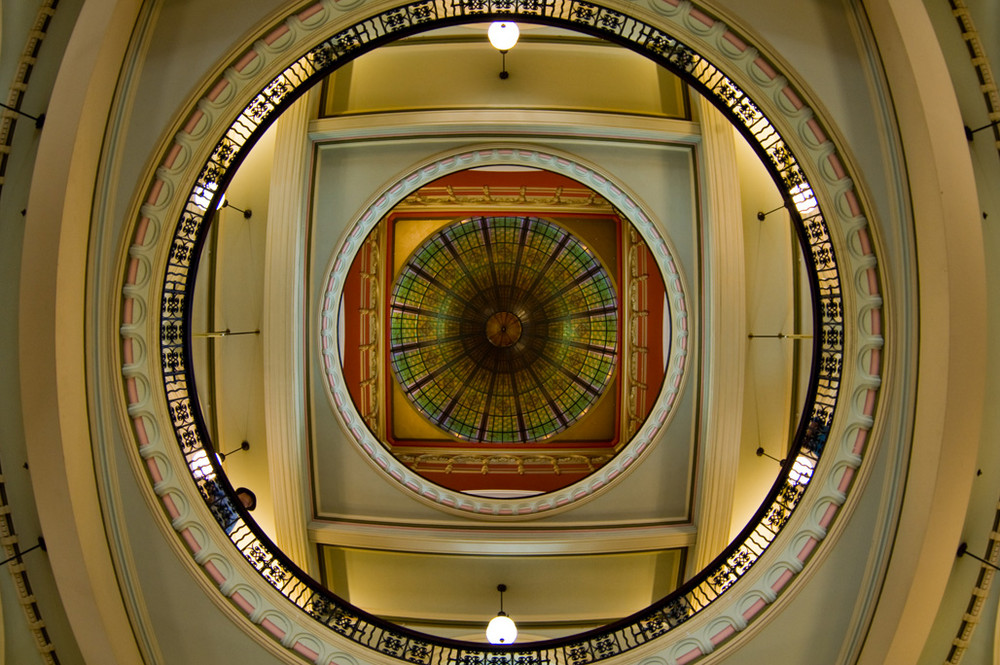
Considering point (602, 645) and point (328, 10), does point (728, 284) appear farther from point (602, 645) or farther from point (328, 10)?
point (328, 10)

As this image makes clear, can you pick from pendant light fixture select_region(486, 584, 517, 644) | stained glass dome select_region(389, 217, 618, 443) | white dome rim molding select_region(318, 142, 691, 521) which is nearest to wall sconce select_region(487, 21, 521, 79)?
white dome rim molding select_region(318, 142, 691, 521)

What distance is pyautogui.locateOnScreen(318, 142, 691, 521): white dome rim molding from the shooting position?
933 cm

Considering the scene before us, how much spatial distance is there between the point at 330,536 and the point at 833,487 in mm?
7184

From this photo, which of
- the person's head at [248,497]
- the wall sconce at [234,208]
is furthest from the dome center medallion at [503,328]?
the person's head at [248,497]

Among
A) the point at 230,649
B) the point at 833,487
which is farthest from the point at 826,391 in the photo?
the point at 230,649

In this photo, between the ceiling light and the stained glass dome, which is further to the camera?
the stained glass dome

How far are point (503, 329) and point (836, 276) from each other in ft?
27.7

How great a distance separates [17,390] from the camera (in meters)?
5.10

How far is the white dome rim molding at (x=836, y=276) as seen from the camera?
535 cm

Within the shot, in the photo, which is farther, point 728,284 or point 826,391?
point 728,284

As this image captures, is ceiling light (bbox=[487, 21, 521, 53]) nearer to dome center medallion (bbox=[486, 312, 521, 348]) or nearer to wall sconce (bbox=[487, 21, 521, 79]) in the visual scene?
wall sconce (bbox=[487, 21, 521, 79])

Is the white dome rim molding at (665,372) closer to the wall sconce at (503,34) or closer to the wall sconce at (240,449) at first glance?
the wall sconce at (240,449)

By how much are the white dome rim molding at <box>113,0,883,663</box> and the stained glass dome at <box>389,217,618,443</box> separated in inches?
260

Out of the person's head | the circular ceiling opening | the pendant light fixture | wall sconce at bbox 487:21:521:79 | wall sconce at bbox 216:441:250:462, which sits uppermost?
wall sconce at bbox 487:21:521:79
